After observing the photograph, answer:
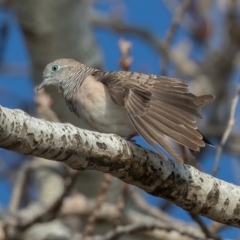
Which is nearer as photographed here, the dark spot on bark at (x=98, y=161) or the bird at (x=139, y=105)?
the dark spot on bark at (x=98, y=161)

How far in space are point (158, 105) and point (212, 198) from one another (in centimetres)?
56

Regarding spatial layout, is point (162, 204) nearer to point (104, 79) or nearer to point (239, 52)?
point (239, 52)

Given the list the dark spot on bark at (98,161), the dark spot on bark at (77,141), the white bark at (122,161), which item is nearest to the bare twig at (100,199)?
the white bark at (122,161)

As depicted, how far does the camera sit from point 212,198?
3174mm

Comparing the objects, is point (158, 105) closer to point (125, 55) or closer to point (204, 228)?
point (125, 55)

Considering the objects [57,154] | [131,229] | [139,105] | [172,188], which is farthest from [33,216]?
[57,154]

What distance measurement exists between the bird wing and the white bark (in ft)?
0.42

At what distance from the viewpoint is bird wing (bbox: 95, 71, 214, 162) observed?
3144 millimetres

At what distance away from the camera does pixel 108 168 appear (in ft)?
9.72

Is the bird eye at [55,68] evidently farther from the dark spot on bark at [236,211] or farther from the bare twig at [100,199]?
the dark spot on bark at [236,211]

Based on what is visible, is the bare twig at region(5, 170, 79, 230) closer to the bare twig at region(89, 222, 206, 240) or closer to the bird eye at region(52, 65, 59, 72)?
the bare twig at region(89, 222, 206, 240)

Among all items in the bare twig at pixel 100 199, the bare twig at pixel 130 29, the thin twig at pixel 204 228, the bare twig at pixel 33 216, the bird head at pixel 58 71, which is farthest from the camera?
the bare twig at pixel 130 29

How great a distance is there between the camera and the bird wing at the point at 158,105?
124 inches

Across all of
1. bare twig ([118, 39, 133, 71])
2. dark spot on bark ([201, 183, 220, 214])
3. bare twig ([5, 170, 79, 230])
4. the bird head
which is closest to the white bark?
dark spot on bark ([201, 183, 220, 214])
